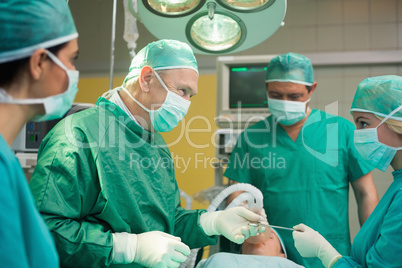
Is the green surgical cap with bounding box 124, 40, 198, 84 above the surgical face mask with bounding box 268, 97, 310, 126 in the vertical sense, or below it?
above

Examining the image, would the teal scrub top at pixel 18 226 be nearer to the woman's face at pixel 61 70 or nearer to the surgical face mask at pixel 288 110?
the woman's face at pixel 61 70

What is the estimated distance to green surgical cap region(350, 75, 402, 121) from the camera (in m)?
1.12

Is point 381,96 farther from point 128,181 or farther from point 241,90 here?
point 241,90

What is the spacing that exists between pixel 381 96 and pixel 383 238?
1.40ft

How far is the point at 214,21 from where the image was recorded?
1.36 meters

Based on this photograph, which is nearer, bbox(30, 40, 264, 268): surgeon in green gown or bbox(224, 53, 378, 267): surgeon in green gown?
bbox(30, 40, 264, 268): surgeon in green gown

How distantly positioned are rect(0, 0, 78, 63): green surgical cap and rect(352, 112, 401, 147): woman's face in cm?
94

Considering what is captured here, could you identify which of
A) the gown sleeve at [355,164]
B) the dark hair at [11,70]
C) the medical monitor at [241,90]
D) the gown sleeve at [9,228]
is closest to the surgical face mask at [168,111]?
the dark hair at [11,70]

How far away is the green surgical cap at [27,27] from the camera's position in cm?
63

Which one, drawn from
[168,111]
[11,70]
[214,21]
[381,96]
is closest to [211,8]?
[214,21]

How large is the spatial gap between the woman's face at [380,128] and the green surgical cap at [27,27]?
37.1 inches

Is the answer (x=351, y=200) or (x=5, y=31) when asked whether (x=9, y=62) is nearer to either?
(x=5, y=31)

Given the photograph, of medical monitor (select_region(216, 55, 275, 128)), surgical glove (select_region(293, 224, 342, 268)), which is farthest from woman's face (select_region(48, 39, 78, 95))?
medical monitor (select_region(216, 55, 275, 128))

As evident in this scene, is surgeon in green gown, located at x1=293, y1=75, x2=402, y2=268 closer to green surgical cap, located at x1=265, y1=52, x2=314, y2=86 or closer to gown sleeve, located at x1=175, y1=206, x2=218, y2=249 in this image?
gown sleeve, located at x1=175, y1=206, x2=218, y2=249
